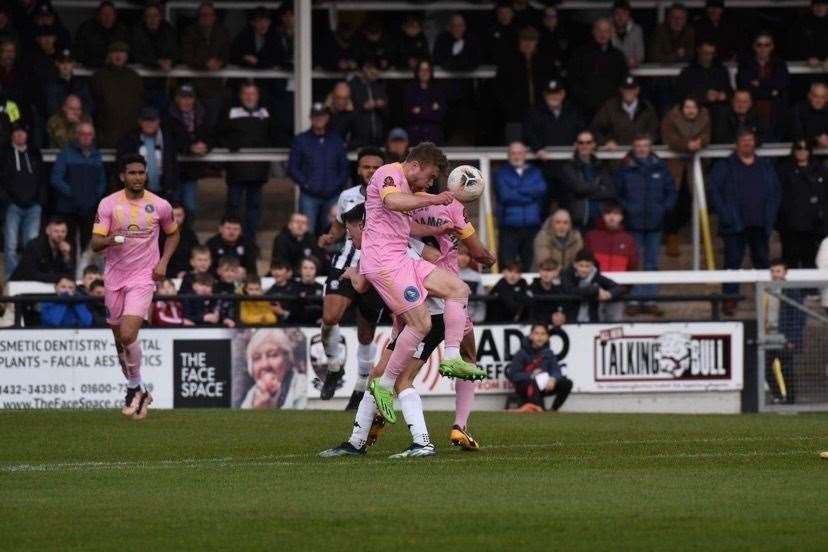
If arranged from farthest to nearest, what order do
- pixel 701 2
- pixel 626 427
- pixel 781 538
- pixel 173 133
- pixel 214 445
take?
pixel 701 2 < pixel 173 133 < pixel 626 427 < pixel 214 445 < pixel 781 538

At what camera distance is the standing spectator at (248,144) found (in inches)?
867

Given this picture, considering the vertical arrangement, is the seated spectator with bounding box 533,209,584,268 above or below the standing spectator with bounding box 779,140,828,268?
below

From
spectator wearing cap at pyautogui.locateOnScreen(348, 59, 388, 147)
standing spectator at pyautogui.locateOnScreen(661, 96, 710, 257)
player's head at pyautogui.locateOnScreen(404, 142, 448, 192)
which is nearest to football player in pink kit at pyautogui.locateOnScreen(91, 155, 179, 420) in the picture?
player's head at pyautogui.locateOnScreen(404, 142, 448, 192)

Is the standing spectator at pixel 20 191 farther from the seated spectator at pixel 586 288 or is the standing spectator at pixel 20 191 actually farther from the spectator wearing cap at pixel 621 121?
the spectator wearing cap at pixel 621 121

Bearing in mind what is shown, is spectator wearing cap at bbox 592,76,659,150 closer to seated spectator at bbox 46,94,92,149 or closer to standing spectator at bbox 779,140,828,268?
standing spectator at bbox 779,140,828,268

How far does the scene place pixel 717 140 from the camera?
22953mm

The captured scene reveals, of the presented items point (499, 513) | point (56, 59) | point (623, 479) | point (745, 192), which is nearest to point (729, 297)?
point (745, 192)

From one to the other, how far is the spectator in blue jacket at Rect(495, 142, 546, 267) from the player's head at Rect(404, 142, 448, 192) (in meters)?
9.43

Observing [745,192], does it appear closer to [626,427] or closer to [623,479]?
[626,427]

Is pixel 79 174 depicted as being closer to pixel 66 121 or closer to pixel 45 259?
pixel 66 121

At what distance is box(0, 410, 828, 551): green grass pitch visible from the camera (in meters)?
9.06

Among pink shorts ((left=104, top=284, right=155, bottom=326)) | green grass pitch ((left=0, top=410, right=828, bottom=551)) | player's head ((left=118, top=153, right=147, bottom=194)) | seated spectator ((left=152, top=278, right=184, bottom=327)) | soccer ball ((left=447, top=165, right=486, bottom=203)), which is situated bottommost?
green grass pitch ((left=0, top=410, right=828, bottom=551))

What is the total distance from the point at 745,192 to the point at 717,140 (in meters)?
1.29

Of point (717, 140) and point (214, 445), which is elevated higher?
point (717, 140)
